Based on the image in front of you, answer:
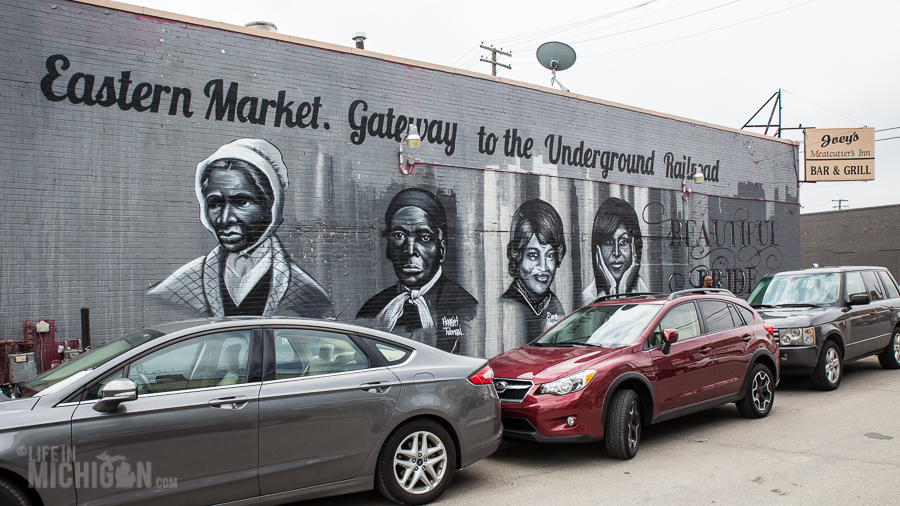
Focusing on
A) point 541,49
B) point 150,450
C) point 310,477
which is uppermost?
point 541,49

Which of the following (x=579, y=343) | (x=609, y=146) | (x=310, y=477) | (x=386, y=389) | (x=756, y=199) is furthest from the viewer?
(x=756, y=199)

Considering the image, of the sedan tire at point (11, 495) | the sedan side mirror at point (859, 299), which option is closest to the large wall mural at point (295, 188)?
the sedan side mirror at point (859, 299)

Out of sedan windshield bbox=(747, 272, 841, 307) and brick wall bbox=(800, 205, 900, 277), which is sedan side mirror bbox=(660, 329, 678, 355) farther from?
brick wall bbox=(800, 205, 900, 277)

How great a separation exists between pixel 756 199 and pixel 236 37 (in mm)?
14988

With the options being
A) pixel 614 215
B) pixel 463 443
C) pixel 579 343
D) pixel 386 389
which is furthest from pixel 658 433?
pixel 614 215

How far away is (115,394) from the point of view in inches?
147

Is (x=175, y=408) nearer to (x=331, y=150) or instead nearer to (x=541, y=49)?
(x=331, y=150)

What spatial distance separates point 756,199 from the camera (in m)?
18.2

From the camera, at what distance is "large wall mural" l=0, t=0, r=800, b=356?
8.17 meters

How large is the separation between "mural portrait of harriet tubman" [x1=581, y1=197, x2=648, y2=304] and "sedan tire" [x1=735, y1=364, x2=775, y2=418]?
5933 mm

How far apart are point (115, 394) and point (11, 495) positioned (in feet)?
2.36

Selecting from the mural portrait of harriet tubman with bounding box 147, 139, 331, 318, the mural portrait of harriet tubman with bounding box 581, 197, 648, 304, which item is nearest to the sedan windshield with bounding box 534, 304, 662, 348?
the mural portrait of harriet tubman with bounding box 147, 139, 331, 318

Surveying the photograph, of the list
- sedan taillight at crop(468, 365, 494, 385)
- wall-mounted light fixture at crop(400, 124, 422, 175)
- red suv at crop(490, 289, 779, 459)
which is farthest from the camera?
wall-mounted light fixture at crop(400, 124, 422, 175)

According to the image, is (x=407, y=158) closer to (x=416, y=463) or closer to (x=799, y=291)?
(x=799, y=291)
